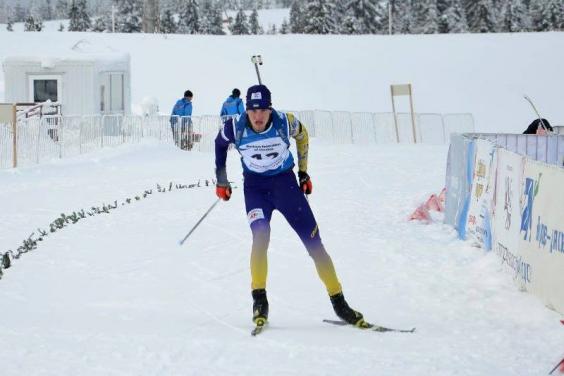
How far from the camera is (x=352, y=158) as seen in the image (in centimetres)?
2217

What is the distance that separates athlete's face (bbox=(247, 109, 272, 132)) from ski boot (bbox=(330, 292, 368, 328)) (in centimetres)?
143

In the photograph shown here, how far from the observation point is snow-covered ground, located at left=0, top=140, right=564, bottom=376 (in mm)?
5746

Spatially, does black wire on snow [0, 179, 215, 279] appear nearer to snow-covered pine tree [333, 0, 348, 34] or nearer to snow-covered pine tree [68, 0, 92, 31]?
snow-covered pine tree [333, 0, 348, 34]

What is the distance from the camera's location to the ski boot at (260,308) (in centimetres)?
656

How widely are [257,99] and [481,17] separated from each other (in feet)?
222

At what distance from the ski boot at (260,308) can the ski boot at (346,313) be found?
0.54 meters

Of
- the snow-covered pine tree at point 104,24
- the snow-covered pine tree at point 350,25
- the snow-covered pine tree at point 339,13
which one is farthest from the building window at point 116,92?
the snow-covered pine tree at point 104,24

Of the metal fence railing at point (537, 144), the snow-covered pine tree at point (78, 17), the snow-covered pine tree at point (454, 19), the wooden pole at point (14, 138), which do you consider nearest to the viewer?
the metal fence railing at point (537, 144)

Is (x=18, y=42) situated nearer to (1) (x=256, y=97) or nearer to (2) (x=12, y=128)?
(2) (x=12, y=128)

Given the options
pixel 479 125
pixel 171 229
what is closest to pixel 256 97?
pixel 171 229

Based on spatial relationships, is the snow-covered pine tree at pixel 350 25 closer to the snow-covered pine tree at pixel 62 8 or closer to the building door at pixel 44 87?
the building door at pixel 44 87

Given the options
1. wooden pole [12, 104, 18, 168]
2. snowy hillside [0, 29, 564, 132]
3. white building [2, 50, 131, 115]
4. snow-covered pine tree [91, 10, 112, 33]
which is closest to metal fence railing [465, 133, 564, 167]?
wooden pole [12, 104, 18, 168]

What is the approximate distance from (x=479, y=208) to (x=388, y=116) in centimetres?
2145

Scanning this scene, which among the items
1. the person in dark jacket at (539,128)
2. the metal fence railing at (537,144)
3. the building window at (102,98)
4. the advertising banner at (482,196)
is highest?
the building window at (102,98)
